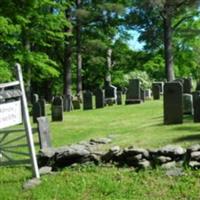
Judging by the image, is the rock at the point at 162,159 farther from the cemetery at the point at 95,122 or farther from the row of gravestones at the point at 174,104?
the row of gravestones at the point at 174,104

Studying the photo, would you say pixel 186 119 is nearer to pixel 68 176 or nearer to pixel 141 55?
pixel 68 176

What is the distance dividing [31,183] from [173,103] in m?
7.02

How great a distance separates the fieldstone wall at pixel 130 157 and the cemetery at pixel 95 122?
18 millimetres

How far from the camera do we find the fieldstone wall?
30.8 feet

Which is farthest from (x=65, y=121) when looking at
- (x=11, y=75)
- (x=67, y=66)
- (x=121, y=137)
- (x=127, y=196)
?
(x=67, y=66)

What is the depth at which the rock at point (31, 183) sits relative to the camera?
915cm

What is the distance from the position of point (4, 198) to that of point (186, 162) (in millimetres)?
3017

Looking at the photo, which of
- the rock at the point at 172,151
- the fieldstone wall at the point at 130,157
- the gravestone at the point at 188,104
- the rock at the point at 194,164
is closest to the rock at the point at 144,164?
the fieldstone wall at the point at 130,157

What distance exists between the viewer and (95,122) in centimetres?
2017

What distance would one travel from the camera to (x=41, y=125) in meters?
13.0

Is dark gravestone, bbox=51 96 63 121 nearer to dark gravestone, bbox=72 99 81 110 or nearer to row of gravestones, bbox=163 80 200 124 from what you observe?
dark gravestone, bbox=72 99 81 110

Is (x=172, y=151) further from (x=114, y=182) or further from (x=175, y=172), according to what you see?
(x=114, y=182)

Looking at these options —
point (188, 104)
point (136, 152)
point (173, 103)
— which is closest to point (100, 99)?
point (188, 104)

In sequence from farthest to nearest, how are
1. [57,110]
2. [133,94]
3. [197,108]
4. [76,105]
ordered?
[76,105] → [133,94] → [57,110] → [197,108]
